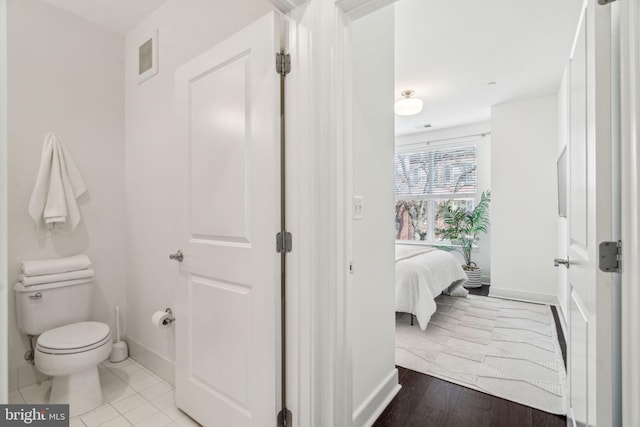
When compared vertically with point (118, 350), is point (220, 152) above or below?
above

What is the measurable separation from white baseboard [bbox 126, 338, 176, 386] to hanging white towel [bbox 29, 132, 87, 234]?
102cm

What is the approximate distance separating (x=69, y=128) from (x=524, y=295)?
5090 millimetres

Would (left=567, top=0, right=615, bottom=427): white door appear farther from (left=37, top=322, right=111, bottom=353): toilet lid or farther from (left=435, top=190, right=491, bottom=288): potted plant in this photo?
(left=435, top=190, right=491, bottom=288): potted plant

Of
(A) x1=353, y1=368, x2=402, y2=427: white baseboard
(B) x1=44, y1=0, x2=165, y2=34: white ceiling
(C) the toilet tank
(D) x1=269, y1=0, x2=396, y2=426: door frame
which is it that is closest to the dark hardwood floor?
(A) x1=353, y1=368, x2=402, y2=427: white baseboard

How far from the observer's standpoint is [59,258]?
7.07 ft

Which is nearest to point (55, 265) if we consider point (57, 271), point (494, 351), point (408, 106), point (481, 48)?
point (57, 271)

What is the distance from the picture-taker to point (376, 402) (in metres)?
1.73

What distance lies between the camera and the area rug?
1.98 meters

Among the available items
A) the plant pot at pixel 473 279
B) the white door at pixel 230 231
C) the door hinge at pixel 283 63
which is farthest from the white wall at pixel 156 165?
the plant pot at pixel 473 279
